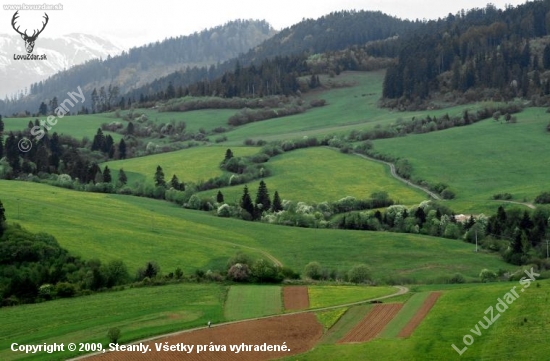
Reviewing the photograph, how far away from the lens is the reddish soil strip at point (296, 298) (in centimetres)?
7738

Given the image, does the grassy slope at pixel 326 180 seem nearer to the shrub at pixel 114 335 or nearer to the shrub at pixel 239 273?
the shrub at pixel 239 273

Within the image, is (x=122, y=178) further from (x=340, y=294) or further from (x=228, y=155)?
(x=340, y=294)

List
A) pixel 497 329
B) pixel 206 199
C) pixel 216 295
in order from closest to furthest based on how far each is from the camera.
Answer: pixel 497 329, pixel 216 295, pixel 206 199

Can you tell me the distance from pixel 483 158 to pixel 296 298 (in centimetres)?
9785

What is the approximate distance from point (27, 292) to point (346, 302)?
3302cm

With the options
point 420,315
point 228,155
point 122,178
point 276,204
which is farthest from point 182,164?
point 420,315

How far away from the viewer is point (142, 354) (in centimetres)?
6106

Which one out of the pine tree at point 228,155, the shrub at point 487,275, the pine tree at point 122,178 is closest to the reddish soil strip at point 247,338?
the shrub at point 487,275

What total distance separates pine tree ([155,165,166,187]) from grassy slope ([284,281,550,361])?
312 feet

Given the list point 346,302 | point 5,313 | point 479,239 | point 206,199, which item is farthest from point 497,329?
point 206,199

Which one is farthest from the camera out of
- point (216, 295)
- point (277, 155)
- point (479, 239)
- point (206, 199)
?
point (277, 155)

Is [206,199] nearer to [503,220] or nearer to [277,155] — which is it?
[277,155]

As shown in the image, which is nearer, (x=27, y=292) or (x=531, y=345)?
(x=531, y=345)

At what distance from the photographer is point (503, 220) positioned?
384ft
